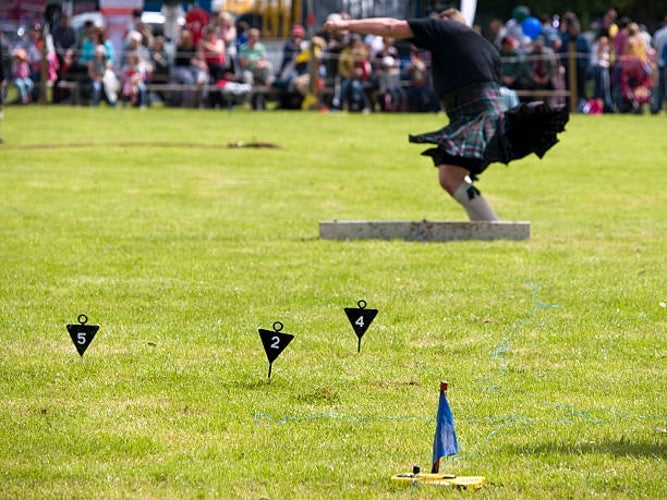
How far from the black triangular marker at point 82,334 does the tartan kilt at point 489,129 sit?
4.29 metres

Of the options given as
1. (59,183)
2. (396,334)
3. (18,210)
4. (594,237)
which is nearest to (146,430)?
(396,334)

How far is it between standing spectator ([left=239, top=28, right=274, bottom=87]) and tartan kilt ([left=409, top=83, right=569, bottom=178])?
655 inches

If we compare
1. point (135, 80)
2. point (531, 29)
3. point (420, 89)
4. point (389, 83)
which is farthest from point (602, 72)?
point (135, 80)

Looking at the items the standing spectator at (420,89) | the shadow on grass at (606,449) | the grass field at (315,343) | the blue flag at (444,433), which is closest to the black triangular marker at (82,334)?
the grass field at (315,343)

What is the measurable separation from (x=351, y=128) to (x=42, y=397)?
15.2 metres

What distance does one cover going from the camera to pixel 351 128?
20078mm

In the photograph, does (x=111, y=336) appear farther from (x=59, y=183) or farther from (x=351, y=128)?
(x=351, y=128)

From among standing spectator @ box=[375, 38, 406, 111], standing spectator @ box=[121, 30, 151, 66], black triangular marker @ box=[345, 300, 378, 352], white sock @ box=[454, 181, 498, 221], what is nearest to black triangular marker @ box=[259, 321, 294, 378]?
black triangular marker @ box=[345, 300, 378, 352]

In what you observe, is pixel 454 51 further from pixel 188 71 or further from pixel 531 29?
pixel 531 29

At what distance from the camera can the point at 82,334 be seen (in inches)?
209

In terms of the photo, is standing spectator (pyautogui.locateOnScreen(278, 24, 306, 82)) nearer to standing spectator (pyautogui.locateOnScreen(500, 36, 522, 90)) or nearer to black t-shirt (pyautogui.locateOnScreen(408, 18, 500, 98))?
standing spectator (pyautogui.locateOnScreen(500, 36, 522, 90))

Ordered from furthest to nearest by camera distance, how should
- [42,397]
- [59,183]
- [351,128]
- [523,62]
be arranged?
[523,62] → [351,128] → [59,183] → [42,397]

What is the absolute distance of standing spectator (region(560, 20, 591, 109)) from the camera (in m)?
25.2

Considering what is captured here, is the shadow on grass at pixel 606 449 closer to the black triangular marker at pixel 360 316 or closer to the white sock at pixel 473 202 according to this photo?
the black triangular marker at pixel 360 316
